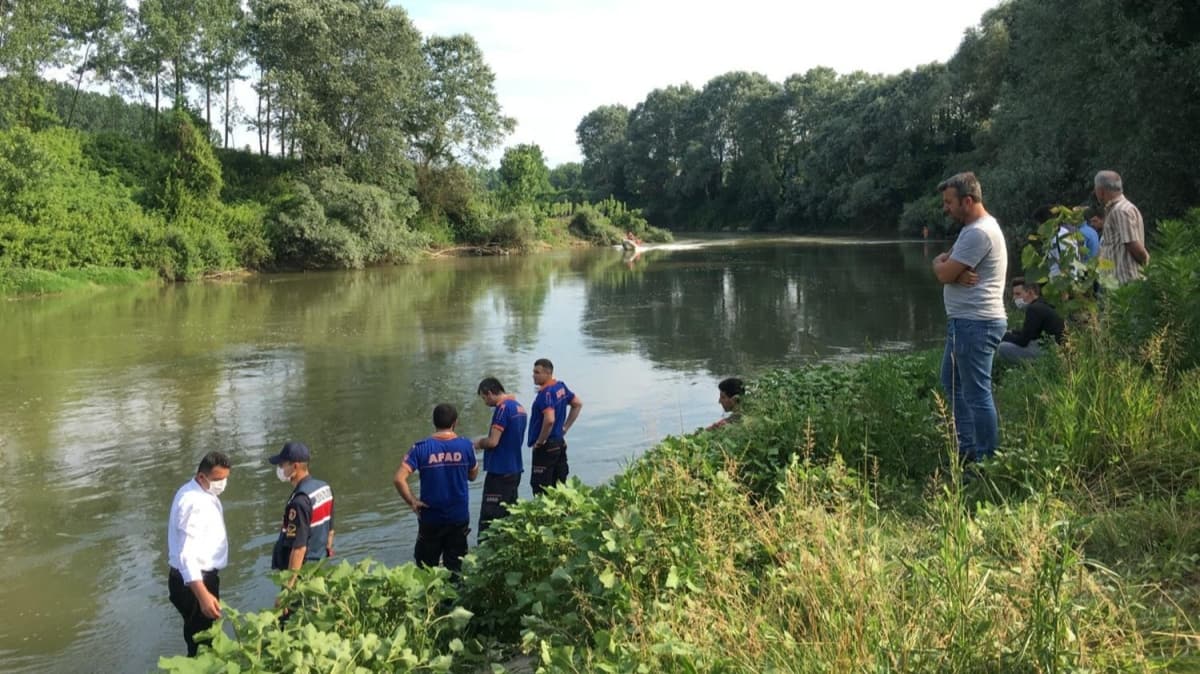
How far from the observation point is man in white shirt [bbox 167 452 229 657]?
538cm

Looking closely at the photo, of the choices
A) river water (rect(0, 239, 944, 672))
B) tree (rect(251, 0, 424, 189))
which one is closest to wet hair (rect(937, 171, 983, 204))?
river water (rect(0, 239, 944, 672))

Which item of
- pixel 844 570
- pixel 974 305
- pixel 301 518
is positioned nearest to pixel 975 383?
pixel 974 305

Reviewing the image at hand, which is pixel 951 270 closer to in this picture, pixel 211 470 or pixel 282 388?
pixel 211 470

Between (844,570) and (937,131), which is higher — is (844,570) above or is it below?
below

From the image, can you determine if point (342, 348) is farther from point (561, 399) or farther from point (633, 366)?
point (561, 399)

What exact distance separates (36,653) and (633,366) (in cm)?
1164

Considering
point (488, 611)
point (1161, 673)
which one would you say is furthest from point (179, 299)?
point (1161, 673)

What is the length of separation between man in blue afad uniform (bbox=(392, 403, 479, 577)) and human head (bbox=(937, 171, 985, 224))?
388cm

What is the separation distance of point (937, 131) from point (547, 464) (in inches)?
2654

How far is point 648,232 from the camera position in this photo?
72.8m

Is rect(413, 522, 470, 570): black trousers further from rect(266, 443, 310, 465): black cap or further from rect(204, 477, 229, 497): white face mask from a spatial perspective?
rect(204, 477, 229, 497): white face mask

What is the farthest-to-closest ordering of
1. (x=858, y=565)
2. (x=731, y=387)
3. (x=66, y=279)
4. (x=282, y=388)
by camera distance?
(x=66, y=279), (x=282, y=388), (x=731, y=387), (x=858, y=565)

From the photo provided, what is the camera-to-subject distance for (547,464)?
8219 millimetres

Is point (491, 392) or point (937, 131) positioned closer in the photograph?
point (491, 392)
